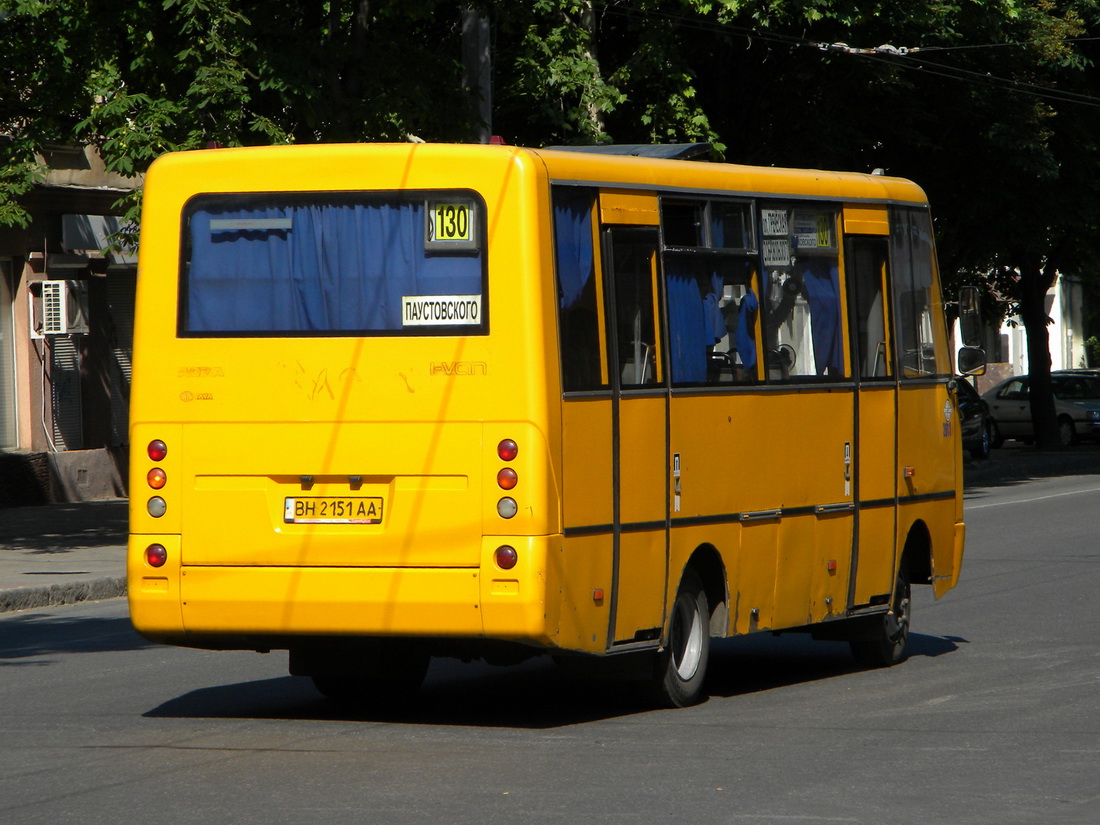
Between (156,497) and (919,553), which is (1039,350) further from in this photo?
(156,497)

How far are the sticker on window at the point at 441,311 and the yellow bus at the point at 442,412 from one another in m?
0.01

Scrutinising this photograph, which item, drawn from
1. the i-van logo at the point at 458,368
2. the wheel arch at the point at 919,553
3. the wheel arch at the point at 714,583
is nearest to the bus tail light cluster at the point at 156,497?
→ the i-van logo at the point at 458,368

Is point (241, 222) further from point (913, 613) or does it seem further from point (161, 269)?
point (913, 613)

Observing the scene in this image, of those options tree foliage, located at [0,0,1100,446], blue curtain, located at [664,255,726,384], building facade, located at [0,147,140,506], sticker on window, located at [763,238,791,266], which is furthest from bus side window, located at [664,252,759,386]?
building facade, located at [0,147,140,506]

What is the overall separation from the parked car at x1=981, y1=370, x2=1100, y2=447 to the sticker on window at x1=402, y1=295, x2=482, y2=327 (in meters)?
32.2

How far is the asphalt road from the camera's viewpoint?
22.2 feet

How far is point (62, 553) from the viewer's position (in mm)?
17875

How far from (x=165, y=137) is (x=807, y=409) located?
10.3 m

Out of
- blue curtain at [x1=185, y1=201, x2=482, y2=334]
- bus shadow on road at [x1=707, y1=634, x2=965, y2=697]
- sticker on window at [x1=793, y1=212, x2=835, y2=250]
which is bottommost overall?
bus shadow on road at [x1=707, y1=634, x2=965, y2=697]

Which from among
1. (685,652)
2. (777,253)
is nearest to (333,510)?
(685,652)

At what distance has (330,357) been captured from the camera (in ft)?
27.9

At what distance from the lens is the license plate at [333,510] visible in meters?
8.40

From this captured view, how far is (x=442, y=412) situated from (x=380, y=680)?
1933mm

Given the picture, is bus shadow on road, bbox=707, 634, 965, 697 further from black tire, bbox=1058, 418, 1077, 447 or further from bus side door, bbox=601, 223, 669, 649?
black tire, bbox=1058, 418, 1077, 447
